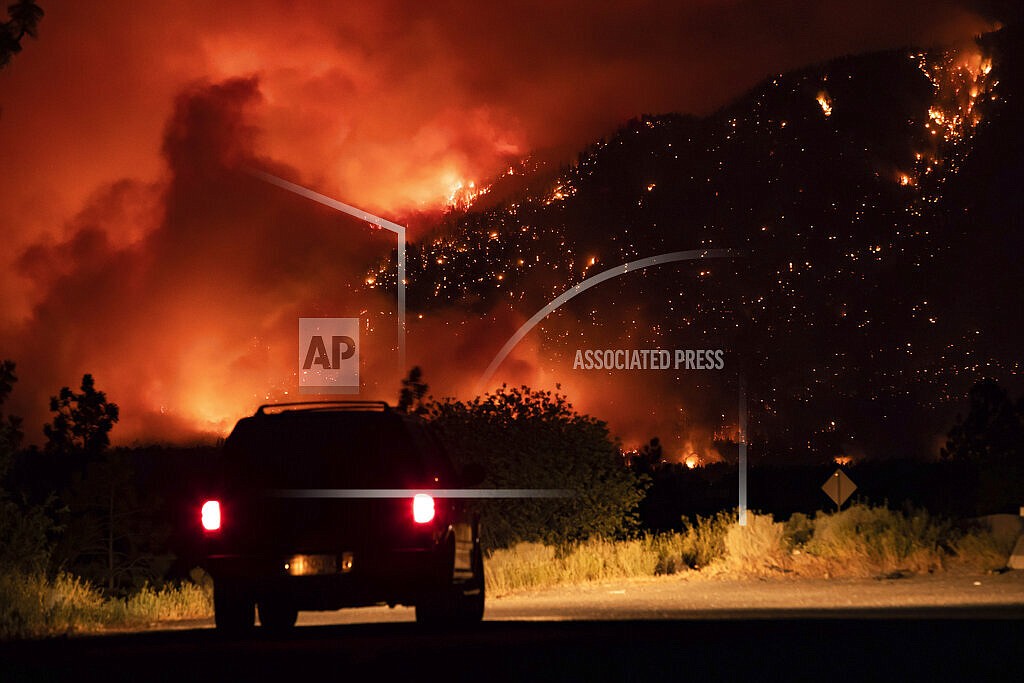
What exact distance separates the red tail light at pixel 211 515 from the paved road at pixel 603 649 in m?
1.02

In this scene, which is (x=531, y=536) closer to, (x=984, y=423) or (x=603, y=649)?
(x=603, y=649)

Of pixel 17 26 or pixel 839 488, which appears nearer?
pixel 17 26

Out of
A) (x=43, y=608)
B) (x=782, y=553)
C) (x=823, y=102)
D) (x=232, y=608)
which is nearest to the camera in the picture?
(x=232, y=608)

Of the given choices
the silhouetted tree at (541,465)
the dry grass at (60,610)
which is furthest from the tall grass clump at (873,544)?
the dry grass at (60,610)

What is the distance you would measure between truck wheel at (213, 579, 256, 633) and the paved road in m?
0.14

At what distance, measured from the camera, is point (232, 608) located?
17047 millimetres

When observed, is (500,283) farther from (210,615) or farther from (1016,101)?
(210,615)

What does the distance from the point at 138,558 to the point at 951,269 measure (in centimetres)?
11630

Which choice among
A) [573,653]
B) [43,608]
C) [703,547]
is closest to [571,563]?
[703,547]

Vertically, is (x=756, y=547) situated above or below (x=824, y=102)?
below

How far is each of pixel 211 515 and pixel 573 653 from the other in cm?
371

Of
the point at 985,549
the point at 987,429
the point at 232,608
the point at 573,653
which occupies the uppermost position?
the point at 987,429

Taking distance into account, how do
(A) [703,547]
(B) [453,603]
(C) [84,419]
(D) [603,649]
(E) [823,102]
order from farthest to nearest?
(E) [823,102]
(C) [84,419]
(A) [703,547]
(B) [453,603]
(D) [603,649]

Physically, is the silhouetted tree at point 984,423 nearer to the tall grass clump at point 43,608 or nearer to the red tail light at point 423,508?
the tall grass clump at point 43,608
